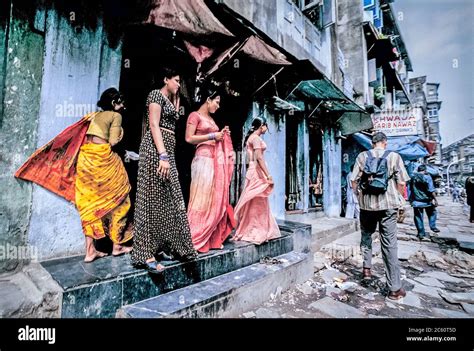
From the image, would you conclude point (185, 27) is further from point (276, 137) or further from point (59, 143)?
point (276, 137)

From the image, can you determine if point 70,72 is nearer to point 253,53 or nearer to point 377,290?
point 253,53

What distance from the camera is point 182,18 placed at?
2.46 m

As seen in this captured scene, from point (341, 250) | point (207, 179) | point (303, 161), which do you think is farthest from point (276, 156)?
point (207, 179)

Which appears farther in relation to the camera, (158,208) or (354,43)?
(354,43)

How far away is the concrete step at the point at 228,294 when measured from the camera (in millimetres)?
1938

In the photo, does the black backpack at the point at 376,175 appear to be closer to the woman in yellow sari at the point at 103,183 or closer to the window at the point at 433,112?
the woman in yellow sari at the point at 103,183

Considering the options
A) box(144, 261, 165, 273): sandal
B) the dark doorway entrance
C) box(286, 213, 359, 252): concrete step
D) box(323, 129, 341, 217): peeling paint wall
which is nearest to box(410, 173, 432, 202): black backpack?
box(286, 213, 359, 252): concrete step

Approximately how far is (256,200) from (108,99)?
2430mm

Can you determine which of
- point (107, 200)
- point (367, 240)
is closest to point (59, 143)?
point (107, 200)

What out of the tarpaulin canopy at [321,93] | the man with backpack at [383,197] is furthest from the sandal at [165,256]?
the tarpaulin canopy at [321,93]

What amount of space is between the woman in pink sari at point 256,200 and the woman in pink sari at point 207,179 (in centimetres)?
52

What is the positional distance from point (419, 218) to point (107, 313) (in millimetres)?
7753
